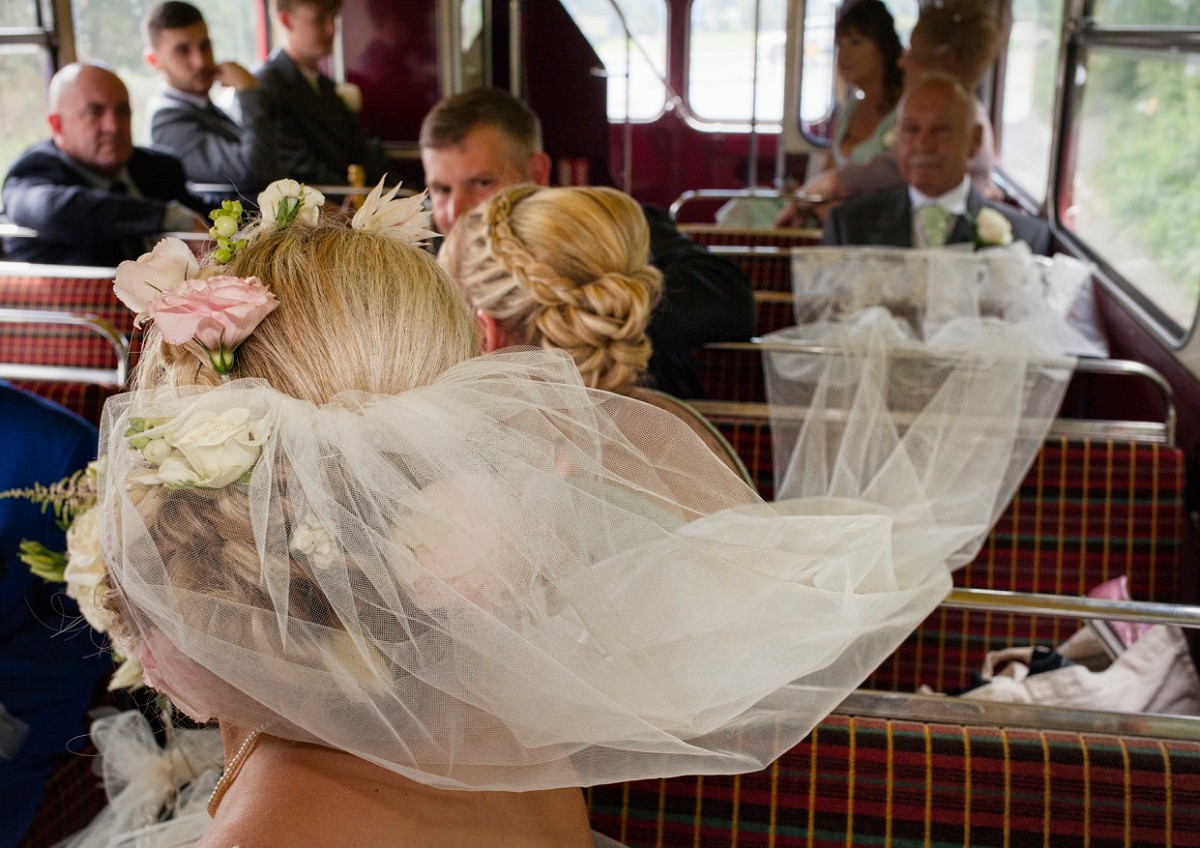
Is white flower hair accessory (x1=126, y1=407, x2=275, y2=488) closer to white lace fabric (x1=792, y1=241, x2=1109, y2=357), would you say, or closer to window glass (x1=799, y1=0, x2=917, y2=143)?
white lace fabric (x1=792, y1=241, x2=1109, y2=357)

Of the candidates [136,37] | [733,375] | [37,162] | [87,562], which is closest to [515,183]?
[733,375]

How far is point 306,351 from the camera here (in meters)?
0.89

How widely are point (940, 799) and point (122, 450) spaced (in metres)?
0.87

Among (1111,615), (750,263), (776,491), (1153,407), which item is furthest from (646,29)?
(1111,615)

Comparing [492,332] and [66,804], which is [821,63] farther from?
[66,804]


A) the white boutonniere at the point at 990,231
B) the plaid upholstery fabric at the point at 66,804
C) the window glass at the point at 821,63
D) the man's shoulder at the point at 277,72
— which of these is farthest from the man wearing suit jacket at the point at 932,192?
the window glass at the point at 821,63

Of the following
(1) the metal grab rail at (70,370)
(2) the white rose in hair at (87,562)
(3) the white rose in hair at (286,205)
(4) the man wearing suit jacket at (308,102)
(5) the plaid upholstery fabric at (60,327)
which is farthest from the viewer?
(4) the man wearing suit jacket at (308,102)

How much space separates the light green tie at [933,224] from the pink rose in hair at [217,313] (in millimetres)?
3127

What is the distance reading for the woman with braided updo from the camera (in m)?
1.64

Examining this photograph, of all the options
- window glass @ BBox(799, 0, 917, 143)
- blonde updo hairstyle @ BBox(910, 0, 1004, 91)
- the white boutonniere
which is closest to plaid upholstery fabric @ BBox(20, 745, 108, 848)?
the white boutonniere

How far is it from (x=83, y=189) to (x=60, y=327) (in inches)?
26.7

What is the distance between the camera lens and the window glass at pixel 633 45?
750cm

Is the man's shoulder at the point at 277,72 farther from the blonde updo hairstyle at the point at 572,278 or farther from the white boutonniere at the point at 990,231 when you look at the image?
the blonde updo hairstyle at the point at 572,278

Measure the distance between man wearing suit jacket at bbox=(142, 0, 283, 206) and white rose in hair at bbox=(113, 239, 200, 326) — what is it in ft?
12.5
